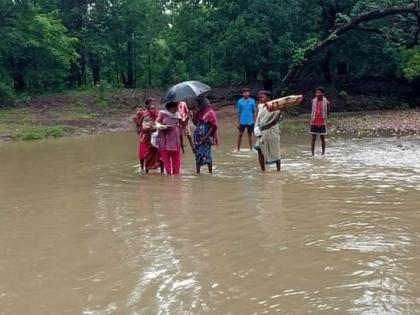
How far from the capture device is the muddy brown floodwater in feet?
13.6

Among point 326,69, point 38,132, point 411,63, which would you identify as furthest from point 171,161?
point 326,69

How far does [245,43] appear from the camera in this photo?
24984 mm

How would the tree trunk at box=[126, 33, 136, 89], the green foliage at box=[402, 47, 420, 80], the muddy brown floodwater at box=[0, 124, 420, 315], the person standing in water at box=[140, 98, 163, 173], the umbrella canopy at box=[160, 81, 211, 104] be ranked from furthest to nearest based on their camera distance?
the tree trunk at box=[126, 33, 136, 89] < the green foliage at box=[402, 47, 420, 80] < the person standing in water at box=[140, 98, 163, 173] < the umbrella canopy at box=[160, 81, 211, 104] < the muddy brown floodwater at box=[0, 124, 420, 315]

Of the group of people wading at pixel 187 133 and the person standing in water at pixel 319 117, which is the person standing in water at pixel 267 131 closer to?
the group of people wading at pixel 187 133

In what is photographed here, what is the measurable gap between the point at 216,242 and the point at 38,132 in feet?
50.6

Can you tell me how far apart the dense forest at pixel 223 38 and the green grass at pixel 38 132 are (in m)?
5.18

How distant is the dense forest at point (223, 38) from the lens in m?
23.7

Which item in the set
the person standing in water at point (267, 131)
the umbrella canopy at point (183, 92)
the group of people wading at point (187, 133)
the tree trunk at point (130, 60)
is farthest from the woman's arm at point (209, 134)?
the tree trunk at point (130, 60)

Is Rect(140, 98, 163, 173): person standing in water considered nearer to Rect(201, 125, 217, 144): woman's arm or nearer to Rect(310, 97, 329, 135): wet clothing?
Rect(201, 125, 217, 144): woman's arm

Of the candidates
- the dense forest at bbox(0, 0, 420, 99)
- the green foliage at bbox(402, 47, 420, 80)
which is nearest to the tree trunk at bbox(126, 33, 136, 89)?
the dense forest at bbox(0, 0, 420, 99)

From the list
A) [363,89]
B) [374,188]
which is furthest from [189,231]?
[363,89]

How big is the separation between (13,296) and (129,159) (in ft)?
28.8

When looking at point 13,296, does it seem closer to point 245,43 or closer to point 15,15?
point 245,43

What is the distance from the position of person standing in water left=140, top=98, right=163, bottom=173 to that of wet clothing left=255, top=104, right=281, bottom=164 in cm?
190
